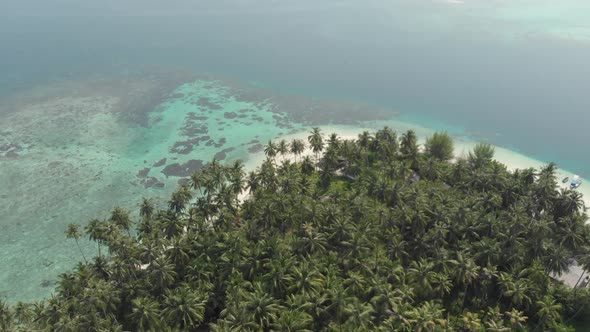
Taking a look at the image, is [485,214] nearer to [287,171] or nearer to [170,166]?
[287,171]

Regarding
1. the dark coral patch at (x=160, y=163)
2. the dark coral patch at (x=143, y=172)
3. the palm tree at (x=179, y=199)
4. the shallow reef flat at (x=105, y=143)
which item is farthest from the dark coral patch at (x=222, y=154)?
the palm tree at (x=179, y=199)

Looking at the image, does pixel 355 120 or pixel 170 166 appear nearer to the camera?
pixel 170 166

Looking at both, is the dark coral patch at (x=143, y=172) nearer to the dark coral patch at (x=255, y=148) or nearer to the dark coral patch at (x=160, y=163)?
the dark coral patch at (x=160, y=163)

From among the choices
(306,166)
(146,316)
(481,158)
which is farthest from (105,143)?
(481,158)

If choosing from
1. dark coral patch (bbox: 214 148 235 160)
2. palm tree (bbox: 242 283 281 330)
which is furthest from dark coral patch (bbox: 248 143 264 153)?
palm tree (bbox: 242 283 281 330)

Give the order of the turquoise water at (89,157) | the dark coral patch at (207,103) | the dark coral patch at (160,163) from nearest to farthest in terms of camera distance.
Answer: the turquoise water at (89,157) → the dark coral patch at (160,163) → the dark coral patch at (207,103)

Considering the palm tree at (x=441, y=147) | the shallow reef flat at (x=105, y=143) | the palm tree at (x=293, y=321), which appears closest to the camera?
the palm tree at (x=293, y=321)

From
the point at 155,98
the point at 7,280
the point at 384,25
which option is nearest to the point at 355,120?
the point at 155,98
